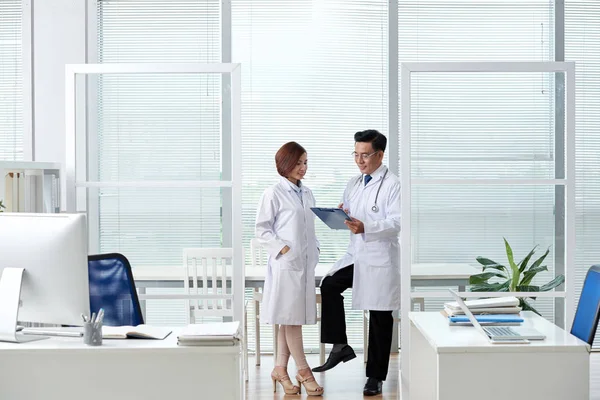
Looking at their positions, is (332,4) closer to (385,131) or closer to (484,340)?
(385,131)

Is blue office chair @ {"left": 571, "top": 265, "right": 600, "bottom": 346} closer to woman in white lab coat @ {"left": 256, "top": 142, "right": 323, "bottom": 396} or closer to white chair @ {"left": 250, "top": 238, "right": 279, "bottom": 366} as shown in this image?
woman in white lab coat @ {"left": 256, "top": 142, "right": 323, "bottom": 396}

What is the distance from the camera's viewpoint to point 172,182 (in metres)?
4.56

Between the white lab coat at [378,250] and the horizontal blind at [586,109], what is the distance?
2.03 meters

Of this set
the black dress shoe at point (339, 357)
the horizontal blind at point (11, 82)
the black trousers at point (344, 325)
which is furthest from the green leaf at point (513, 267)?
the horizontal blind at point (11, 82)

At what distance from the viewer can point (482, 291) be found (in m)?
4.67

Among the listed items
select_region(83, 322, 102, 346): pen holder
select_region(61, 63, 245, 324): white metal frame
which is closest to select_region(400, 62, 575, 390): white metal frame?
select_region(61, 63, 245, 324): white metal frame

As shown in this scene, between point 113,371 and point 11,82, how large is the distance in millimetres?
3938

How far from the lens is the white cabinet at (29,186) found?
4.18 m

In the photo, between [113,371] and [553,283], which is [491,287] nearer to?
[553,283]

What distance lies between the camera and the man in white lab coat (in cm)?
480

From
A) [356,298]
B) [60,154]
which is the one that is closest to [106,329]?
[356,298]

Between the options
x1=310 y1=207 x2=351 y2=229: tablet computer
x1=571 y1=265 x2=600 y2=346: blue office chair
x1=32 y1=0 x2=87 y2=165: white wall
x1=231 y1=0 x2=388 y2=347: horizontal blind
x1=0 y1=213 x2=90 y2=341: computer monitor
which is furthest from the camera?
x1=231 y1=0 x2=388 y2=347: horizontal blind

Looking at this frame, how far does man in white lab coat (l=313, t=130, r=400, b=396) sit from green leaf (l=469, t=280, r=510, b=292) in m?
0.45

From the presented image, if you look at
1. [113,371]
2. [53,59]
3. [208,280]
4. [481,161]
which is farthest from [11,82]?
[113,371]
